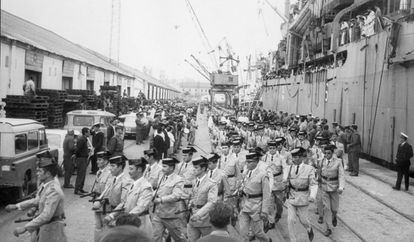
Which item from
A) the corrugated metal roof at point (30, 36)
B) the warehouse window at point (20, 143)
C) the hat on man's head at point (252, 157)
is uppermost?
the corrugated metal roof at point (30, 36)

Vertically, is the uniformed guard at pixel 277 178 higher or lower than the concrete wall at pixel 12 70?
lower

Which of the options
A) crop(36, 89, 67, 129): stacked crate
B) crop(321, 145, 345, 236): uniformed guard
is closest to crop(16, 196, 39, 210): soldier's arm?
crop(321, 145, 345, 236): uniformed guard

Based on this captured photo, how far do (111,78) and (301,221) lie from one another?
107 ft

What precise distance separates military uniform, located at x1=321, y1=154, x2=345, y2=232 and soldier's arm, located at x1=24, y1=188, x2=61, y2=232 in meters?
Answer: 5.48

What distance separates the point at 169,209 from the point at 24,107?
11668mm

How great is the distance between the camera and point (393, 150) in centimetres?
1519

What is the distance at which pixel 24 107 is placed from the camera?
15.8 m

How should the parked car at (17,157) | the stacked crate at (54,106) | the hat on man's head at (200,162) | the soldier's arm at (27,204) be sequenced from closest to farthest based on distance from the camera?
the soldier's arm at (27,204) < the hat on man's head at (200,162) < the parked car at (17,157) < the stacked crate at (54,106)

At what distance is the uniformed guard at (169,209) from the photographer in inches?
241

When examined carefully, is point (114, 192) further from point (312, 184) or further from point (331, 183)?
point (331, 183)

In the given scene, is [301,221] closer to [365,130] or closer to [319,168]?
[319,168]

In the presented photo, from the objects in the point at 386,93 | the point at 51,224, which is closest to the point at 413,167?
the point at 386,93

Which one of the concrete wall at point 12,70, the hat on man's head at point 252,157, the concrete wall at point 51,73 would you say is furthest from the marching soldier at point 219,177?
the concrete wall at point 51,73

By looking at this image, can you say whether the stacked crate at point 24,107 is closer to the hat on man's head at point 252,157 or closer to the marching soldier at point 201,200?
the marching soldier at point 201,200
